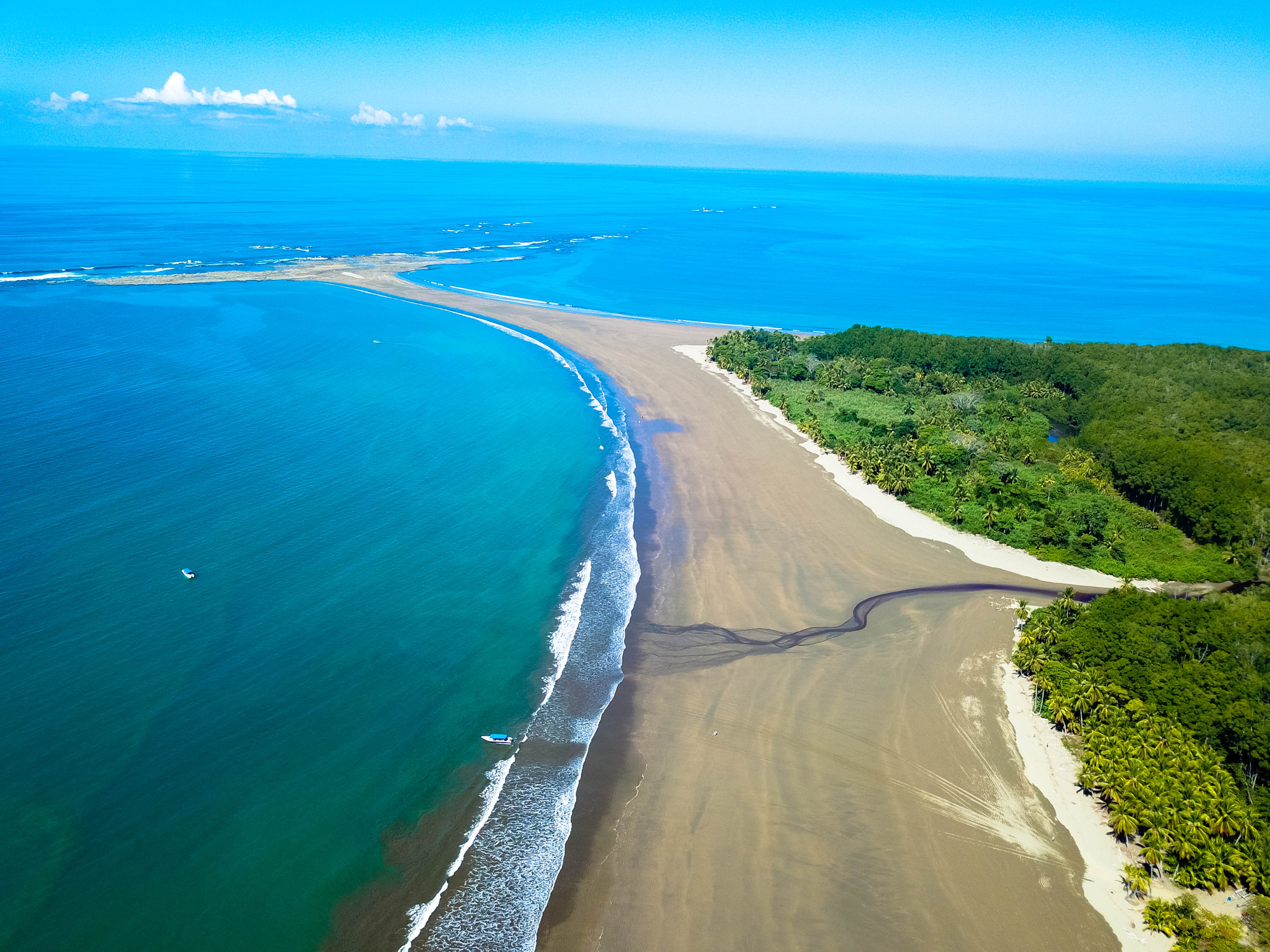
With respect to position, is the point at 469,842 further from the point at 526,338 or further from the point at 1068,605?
the point at 526,338

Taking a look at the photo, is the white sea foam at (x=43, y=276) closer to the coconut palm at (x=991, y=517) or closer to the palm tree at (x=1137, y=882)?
the coconut palm at (x=991, y=517)

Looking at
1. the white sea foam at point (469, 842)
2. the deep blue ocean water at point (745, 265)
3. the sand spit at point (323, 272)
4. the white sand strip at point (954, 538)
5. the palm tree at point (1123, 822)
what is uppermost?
the deep blue ocean water at point (745, 265)

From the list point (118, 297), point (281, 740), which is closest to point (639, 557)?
point (281, 740)

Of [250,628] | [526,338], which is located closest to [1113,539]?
[250,628]

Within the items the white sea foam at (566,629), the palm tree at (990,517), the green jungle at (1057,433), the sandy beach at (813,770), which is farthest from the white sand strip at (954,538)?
the white sea foam at (566,629)

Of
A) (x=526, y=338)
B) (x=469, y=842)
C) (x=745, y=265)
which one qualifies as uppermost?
(x=745, y=265)

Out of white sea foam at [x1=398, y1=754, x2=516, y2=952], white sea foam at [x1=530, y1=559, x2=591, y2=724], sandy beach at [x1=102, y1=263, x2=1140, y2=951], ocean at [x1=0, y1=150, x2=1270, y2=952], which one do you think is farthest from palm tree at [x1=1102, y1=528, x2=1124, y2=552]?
white sea foam at [x1=398, y1=754, x2=516, y2=952]
